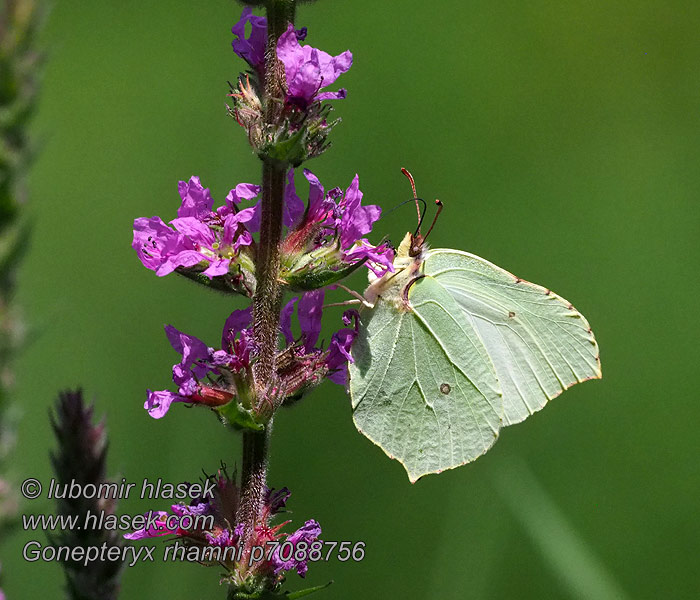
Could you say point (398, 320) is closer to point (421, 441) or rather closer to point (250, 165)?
point (421, 441)

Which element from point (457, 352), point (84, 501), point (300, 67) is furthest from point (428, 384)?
point (84, 501)

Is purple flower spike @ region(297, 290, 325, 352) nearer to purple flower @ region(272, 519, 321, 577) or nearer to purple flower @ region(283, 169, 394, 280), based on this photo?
purple flower @ region(283, 169, 394, 280)

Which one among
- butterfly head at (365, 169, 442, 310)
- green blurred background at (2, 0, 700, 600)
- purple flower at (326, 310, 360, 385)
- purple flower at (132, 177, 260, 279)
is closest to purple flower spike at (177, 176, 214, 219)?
purple flower at (132, 177, 260, 279)

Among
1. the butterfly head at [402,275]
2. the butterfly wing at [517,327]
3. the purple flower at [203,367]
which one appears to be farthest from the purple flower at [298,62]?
the butterfly wing at [517,327]

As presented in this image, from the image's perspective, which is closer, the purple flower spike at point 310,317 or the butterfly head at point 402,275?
the purple flower spike at point 310,317

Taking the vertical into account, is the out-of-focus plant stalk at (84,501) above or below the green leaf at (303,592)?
above

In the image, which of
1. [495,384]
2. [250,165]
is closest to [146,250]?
[495,384]

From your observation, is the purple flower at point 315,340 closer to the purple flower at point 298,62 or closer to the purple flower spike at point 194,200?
the purple flower spike at point 194,200
